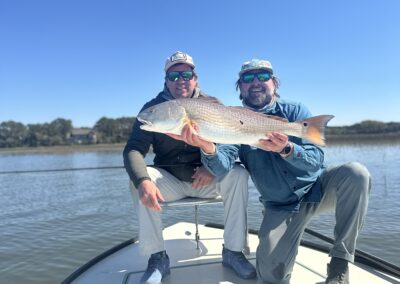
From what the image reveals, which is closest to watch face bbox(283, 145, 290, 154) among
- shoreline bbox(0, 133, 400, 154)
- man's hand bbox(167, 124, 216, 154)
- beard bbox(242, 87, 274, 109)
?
man's hand bbox(167, 124, 216, 154)

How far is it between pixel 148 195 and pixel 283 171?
1.31 m

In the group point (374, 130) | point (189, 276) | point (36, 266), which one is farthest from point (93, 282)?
point (374, 130)

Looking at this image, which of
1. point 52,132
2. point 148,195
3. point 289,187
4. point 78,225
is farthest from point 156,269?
point 52,132

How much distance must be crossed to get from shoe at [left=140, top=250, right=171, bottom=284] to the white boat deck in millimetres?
100

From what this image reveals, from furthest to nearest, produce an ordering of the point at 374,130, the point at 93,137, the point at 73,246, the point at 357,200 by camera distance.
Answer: the point at 93,137 < the point at 374,130 < the point at 73,246 < the point at 357,200

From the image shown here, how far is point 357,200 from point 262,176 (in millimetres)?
897

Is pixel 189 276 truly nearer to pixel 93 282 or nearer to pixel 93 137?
pixel 93 282

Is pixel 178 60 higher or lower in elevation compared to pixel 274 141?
higher

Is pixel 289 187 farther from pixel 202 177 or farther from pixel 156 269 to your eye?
pixel 156 269

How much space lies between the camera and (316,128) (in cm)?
341

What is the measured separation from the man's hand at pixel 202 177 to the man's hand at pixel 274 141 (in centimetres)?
89

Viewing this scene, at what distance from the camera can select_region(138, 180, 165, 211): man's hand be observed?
354 cm

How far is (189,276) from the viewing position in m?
3.76

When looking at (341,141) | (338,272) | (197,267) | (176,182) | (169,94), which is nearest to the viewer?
(338,272)
